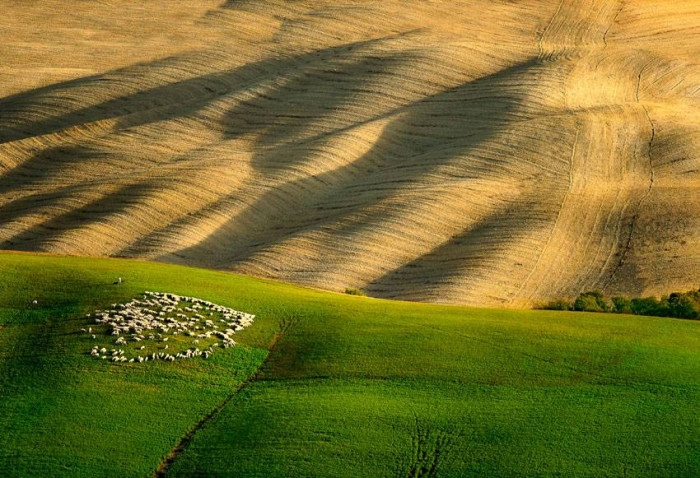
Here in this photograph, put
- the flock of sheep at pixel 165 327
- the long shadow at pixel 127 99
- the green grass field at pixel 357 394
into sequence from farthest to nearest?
the long shadow at pixel 127 99
the flock of sheep at pixel 165 327
the green grass field at pixel 357 394

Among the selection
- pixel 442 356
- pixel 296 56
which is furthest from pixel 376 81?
pixel 442 356

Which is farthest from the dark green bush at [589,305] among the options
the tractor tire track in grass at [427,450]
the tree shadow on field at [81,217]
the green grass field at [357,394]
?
the tree shadow on field at [81,217]

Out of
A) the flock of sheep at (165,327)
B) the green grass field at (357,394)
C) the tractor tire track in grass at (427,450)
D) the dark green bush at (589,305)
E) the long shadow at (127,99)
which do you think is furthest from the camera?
the long shadow at (127,99)

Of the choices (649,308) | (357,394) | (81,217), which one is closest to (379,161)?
(81,217)

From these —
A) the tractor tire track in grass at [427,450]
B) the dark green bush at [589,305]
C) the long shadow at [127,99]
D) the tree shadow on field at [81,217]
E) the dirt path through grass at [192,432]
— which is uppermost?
the tractor tire track in grass at [427,450]

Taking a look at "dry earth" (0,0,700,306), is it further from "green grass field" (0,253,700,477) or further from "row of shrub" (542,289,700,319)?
"green grass field" (0,253,700,477)

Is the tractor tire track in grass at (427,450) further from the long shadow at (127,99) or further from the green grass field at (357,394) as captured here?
the long shadow at (127,99)

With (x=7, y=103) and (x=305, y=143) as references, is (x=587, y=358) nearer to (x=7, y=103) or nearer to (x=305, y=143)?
(x=305, y=143)
